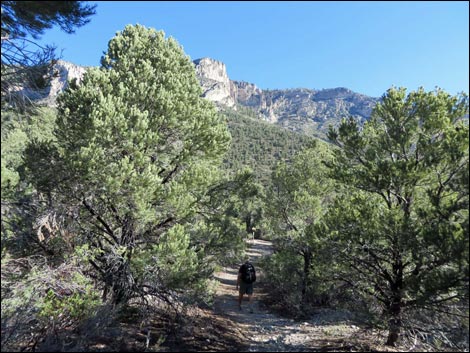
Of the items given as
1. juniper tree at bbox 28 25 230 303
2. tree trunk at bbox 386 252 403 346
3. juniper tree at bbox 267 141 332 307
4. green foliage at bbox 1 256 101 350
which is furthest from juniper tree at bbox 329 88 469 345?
green foliage at bbox 1 256 101 350

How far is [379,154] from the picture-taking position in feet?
23.3

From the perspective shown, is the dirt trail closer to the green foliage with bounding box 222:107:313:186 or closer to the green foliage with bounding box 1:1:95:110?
the green foliage with bounding box 1:1:95:110

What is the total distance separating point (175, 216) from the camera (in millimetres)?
7641

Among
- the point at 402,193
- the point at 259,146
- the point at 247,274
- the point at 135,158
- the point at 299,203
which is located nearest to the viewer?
the point at 135,158

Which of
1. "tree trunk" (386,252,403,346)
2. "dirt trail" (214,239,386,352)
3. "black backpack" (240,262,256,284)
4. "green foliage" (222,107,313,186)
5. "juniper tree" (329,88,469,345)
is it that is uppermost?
"green foliage" (222,107,313,186)

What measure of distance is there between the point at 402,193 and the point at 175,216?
17.8 feet

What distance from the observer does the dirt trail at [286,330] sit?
317 inches

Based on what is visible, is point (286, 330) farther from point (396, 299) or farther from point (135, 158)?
point (135, 158)

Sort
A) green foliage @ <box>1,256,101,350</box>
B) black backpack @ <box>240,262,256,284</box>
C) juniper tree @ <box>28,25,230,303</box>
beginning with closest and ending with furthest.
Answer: green foliage @ <box>1,256,101,350</box>
juniper tree @ <box>28,25,230,303</box>
black backpack @ <box>240,262,256,284</box>

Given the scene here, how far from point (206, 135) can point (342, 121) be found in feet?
11.3

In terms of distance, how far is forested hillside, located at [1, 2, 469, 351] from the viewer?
5.44 metres

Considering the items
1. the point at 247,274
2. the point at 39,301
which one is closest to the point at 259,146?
the point at 247,274

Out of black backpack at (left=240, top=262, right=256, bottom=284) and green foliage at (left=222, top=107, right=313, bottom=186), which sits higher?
green foliage at (left=222, top=107, right=313, bottom=186)

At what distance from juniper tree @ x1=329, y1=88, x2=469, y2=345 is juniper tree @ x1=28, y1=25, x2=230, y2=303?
11.7 ft
